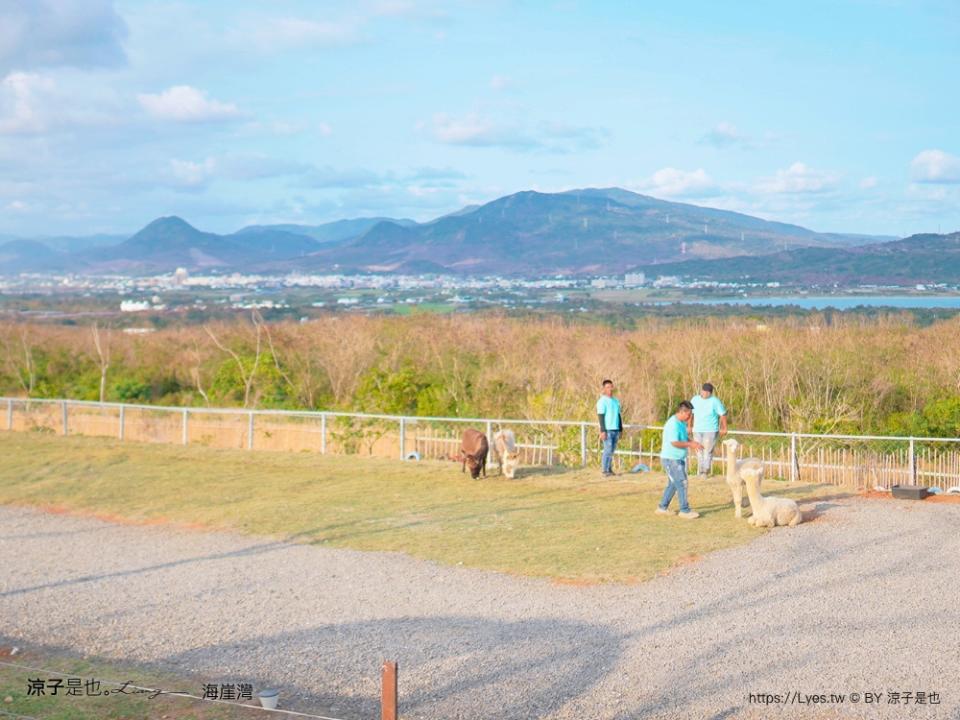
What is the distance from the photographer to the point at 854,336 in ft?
122

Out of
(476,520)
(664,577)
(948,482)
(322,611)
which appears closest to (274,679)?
(322,611)

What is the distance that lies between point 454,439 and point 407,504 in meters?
6.02

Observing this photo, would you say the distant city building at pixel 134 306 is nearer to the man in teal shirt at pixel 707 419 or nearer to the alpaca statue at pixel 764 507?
the man in teal shirt at pixel 707 419

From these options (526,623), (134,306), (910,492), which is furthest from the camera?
(134,306)

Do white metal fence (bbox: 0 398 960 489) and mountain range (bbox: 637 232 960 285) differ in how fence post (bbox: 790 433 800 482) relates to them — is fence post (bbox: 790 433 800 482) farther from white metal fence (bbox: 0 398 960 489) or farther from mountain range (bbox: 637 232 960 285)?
mountain range (bbox: 637 232 960 285)

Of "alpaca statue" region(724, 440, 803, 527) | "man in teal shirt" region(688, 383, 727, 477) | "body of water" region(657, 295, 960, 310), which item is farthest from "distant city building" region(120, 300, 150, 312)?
"alpaca statue" region(724, 440, 803, 527)

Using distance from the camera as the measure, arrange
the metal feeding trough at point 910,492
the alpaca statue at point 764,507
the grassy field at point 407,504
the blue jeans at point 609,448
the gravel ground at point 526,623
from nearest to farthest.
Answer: the gravel ground at point 526,623 → the grassy field at point 407,504 → the alpaca statue at point 764,507 → the metal feeding trough at point 910,492 → the blue jeans at point 609,448

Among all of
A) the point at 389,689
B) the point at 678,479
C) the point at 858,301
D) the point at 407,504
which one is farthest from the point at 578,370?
the point at 858,301

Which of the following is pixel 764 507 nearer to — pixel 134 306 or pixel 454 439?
pixel 454 439

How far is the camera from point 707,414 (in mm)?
17734

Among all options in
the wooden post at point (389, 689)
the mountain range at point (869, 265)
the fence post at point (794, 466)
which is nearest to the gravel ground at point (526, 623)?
the wooden post at point (389, 689)

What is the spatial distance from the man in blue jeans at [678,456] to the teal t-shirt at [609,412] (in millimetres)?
3102

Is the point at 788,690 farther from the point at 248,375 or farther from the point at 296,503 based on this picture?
the point at 248,375

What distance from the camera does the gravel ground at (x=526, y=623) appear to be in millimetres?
8281
